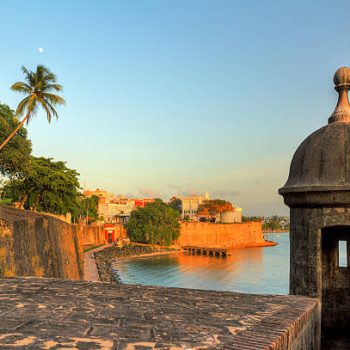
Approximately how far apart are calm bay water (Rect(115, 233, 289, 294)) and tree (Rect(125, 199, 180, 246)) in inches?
188

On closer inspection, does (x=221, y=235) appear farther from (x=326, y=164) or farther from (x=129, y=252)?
(x=326, y=164)

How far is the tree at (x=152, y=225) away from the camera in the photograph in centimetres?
6149

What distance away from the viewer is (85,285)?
477 cm

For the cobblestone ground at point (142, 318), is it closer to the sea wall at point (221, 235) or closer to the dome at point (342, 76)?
the dome at point (342, 76)

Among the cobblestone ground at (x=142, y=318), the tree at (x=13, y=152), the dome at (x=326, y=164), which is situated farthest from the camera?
the tree at (x=13, y=152)

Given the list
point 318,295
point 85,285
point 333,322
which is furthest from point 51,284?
point 333,322

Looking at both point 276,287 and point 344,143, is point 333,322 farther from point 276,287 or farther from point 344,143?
point 276,287

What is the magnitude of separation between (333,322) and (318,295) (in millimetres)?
1051

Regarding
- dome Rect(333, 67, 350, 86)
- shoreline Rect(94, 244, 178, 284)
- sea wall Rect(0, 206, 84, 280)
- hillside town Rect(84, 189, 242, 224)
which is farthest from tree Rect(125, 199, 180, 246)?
dome Rect(333, 67, 350, 86)

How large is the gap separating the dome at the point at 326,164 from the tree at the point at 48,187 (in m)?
22.6

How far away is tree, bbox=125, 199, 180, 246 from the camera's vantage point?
61.5 metres

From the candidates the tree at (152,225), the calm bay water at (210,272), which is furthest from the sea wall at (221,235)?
the calm bay water at (210,272)

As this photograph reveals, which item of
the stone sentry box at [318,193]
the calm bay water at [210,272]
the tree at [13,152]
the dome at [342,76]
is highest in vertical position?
the tree at [13,152]

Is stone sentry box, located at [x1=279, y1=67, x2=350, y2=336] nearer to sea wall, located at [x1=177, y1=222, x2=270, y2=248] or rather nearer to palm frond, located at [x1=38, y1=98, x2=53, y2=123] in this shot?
palm frond, located at [x1=38, y1=98, x2=53, y2=123]
